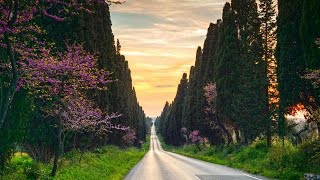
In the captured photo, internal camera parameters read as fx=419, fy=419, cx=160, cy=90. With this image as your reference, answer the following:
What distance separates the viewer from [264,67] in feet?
121

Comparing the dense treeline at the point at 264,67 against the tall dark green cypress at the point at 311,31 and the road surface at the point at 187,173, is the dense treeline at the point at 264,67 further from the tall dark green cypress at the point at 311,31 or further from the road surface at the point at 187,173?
the road surface at the point at 187,173

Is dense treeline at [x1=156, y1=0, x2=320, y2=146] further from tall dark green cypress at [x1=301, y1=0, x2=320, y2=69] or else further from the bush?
the bush

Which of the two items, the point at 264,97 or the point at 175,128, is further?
the point at 175,128

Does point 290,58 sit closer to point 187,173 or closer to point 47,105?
point 187,173

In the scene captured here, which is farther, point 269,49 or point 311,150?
point 269,49

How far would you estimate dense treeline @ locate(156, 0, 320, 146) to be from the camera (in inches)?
1040

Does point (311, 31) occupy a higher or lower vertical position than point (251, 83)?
higher

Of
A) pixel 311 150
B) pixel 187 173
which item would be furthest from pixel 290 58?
pixel 187 173

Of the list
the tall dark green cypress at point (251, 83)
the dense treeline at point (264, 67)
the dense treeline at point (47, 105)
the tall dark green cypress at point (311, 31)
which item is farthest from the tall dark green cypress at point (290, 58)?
the dense treeline at point (47, 105)

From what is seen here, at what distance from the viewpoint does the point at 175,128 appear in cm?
10769

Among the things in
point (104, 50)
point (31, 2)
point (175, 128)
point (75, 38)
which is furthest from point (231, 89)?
→ point (175, 128)

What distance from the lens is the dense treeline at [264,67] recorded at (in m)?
26.4

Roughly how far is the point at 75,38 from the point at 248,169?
1358 cm

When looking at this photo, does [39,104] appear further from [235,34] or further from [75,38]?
[235,34]
